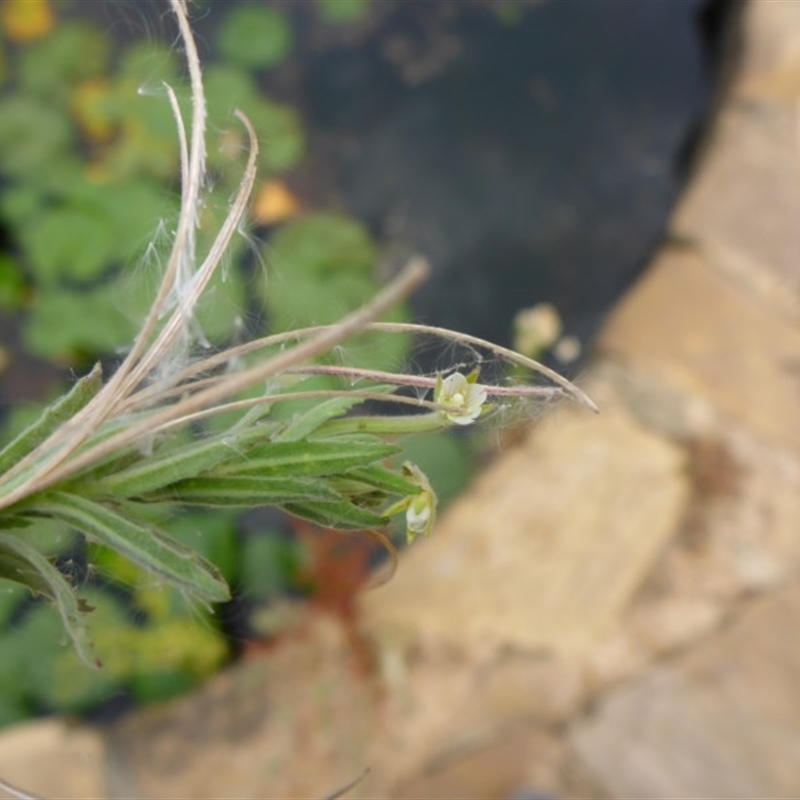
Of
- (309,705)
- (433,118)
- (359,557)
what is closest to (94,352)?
(359,557)

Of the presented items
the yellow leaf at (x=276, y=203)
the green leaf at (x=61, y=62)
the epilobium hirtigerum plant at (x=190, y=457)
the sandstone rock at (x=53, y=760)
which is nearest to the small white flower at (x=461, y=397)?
the epilobium hirtigerum plant at (x=190, y=457)

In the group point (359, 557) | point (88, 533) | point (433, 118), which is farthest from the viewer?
point (433, 118)

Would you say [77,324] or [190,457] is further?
[77,324]

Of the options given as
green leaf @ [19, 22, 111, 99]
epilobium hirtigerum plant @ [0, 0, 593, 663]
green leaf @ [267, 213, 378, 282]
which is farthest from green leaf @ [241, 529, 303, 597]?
epilobium hirtigerum plant @ [0, 0, 593, 663]

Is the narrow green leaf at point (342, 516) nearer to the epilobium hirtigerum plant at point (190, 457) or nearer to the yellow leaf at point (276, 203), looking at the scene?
the epilobium hirtigerum plant at point (190, 457)

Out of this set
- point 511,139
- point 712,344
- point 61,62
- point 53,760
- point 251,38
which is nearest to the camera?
point 53,760

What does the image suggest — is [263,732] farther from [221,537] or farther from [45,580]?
[45,580]

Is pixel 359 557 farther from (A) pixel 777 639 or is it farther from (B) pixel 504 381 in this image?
(B) pixel 504 381

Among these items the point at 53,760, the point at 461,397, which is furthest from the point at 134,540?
the point at 53,760
